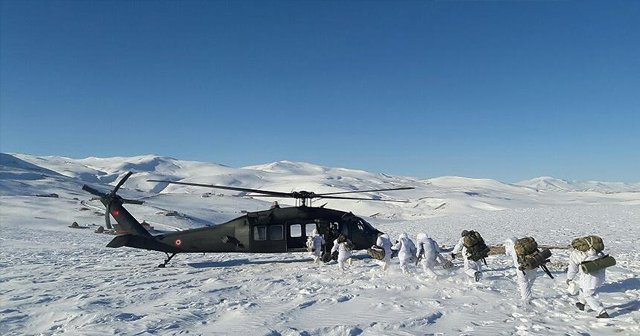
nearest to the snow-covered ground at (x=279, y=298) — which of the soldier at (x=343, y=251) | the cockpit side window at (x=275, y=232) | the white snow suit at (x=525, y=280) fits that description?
the white snow suit at (x=525, y=280)

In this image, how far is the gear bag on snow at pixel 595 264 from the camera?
22.6ft

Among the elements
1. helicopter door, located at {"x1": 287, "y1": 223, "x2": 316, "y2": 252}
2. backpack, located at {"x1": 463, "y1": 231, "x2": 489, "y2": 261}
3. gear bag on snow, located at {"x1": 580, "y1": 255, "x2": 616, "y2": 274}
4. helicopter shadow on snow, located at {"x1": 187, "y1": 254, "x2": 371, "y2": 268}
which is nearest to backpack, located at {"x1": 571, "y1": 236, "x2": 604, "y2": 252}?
gear bag on snow, located at {"x1": 580, "y1": 255, "x2": 616, "y2": 274}

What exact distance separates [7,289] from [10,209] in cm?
3123

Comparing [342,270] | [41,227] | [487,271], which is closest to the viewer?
[487,271]

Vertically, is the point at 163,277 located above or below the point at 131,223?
below

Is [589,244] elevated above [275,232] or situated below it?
above

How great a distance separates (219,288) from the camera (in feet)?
33.6

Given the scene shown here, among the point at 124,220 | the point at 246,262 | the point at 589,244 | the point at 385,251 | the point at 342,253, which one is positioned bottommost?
the point at 246,262

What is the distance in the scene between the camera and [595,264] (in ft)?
22.7

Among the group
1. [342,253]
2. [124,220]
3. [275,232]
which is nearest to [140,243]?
[124,220]

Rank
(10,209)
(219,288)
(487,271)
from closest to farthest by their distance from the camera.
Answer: (219,288) < (487,271) < (10,209)

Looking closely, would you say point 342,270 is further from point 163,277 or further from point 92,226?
point 92,226

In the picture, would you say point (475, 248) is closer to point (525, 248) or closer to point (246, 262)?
point (525, 248)

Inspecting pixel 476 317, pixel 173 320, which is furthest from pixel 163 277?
pixel 476 317
